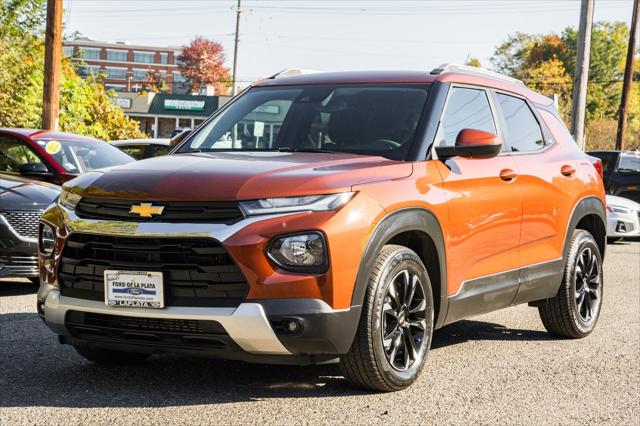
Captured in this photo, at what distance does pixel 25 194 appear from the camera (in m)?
8.76

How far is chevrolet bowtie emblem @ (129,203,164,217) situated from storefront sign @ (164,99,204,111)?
74243 millimetres

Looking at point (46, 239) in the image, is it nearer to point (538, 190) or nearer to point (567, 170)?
point (538, 190)

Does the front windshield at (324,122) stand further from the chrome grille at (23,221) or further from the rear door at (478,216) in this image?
the chrome grille at (23,221)

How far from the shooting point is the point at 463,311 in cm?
570

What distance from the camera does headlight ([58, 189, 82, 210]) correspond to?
489 centimetres

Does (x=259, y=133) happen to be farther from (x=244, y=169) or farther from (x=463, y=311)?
(x=463, y=311)

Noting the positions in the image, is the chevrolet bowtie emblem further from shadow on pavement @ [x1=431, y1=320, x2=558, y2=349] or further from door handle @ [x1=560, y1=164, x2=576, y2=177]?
door handle @ [x1=560, y1=164, x2=576, y2=177]

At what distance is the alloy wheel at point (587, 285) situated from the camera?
723cm

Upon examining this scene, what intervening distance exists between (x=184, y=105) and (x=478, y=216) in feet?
241

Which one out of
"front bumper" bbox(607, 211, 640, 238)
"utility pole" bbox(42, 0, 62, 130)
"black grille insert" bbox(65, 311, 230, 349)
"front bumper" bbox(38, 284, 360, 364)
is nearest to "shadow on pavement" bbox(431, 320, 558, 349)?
"front bumper" bbox(38, 284, 360, 364)

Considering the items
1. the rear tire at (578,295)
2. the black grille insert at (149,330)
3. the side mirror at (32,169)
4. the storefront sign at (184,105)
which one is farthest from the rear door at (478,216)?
the storefront sign at (184,105)

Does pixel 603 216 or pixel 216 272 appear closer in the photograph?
pixel 216 272

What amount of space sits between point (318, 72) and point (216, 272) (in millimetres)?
2387

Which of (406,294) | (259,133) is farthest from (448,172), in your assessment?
(259,133)
